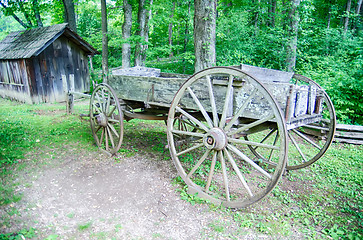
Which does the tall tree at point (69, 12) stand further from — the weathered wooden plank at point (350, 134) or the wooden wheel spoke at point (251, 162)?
the weathered wooden plank at point (350, 134)

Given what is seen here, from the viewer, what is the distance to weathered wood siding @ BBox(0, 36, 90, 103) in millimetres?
11750

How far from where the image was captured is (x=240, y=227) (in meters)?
3.00

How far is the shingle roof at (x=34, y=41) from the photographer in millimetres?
11297

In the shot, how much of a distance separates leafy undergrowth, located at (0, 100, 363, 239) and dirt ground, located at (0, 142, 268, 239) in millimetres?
138

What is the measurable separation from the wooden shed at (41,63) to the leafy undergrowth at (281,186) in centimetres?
530

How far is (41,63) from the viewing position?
469 inches

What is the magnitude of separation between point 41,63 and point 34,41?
128 cm

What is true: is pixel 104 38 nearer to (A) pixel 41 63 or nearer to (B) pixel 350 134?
(A) pixel 41 63

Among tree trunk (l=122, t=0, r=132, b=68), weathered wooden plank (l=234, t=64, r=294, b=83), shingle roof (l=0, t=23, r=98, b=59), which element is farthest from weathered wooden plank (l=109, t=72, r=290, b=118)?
shingle roof (l=0, t=23, r=98, b=59)

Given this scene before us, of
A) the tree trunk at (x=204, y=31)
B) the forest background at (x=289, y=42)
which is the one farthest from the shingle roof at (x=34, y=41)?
the tree trunk at (x=204, y=31)

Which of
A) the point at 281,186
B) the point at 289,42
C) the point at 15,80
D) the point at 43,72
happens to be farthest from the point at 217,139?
the point at 15,80

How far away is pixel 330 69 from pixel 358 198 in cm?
588

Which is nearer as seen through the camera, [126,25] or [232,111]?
[232,111]

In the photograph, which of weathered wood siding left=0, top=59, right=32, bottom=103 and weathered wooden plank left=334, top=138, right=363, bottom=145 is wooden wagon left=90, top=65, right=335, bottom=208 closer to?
weathered wooden plank left=334, top=138, right=363, bottom=145
